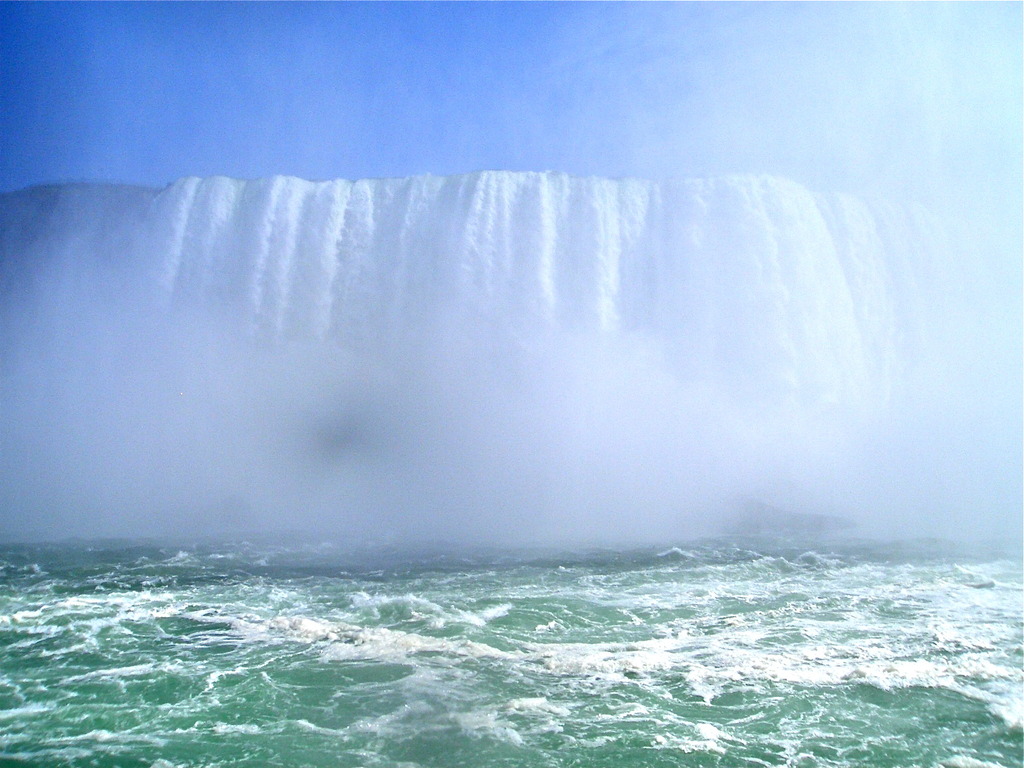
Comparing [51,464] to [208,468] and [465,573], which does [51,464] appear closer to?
[208,468]

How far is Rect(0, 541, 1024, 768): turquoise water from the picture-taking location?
449cm

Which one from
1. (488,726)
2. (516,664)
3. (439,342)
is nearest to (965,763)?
(488,726)

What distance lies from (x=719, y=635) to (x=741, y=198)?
29.6ft

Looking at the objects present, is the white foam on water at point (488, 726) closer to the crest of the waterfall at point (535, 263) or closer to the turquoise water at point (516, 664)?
the turquoise water at point (516, 664)

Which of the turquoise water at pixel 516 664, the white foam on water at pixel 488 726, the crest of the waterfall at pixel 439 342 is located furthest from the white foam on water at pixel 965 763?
the crest of the waterfall at pixel 439 342

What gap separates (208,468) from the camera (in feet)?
43.4

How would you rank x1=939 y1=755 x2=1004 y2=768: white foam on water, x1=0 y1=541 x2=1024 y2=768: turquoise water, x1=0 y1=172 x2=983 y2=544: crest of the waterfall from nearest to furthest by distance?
x1=939 y1=755 x2=1004 y2=768: white foam on water < x1=0 y1=541 x2=1024 y2=768: turquoise water < x1=0 y1=172 x2=983 y2=544: crest of the waterfall

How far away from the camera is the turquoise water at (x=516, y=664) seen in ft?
14.7

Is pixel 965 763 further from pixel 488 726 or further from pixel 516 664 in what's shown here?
pixel 516 664

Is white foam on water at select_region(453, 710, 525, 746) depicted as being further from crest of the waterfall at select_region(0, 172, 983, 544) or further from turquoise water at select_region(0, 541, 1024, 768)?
Result: crest of the waterfall at select_region(0, 172, 983, 544)

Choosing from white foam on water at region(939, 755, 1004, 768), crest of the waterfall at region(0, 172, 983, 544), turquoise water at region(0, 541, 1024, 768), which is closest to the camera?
white foam on water at region(939, 755, 1004, 768)

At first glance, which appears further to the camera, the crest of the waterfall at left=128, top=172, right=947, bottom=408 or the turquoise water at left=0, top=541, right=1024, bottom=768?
the crest of the waterfall at left=128, top=172, right=947, bottom=408

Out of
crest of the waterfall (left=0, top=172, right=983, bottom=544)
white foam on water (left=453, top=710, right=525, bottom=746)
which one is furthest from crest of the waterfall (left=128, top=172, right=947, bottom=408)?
white foam on water (left=453, top=710, right=525, bottom=746)

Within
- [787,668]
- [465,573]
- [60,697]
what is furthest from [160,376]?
[787,668]
